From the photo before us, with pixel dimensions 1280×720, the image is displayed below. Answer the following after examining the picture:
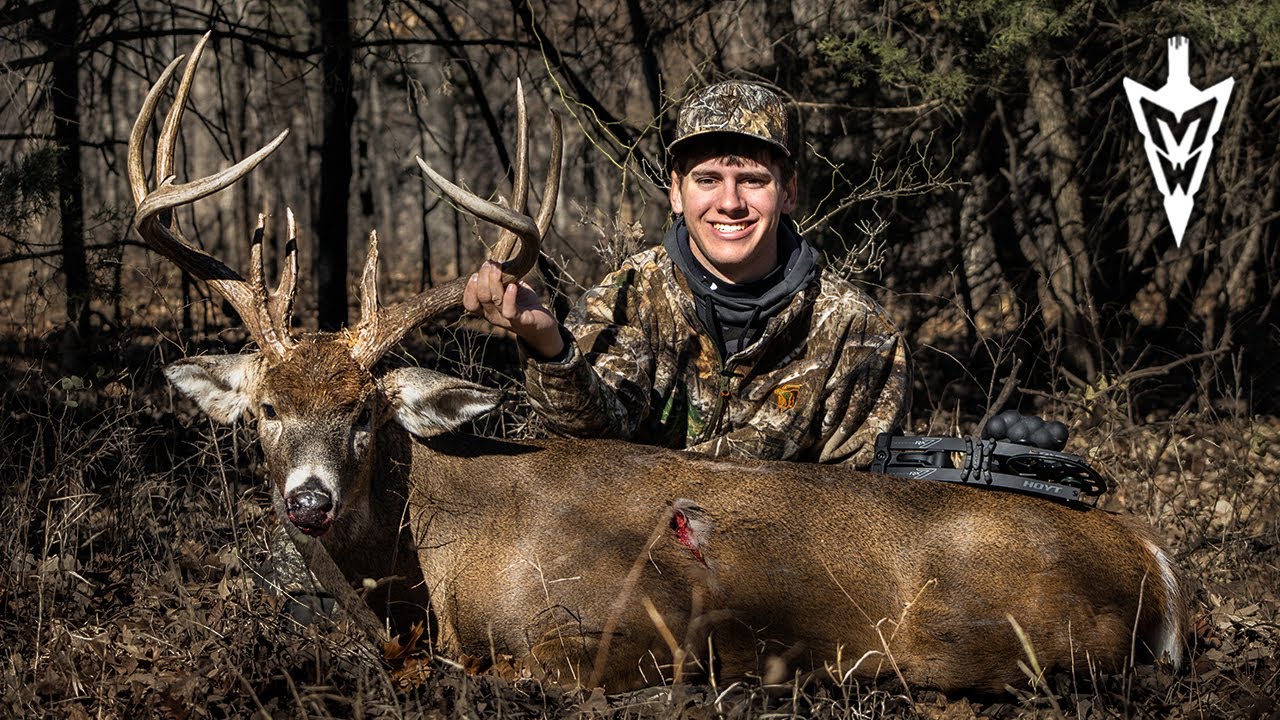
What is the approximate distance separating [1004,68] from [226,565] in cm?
504

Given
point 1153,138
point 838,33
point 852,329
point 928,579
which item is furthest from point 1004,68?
point 928,579

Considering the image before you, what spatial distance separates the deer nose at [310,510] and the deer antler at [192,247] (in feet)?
1.78

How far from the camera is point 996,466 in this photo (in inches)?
164

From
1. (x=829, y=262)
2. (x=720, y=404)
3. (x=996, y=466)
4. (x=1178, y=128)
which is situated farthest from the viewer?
(x=1178, y=128)

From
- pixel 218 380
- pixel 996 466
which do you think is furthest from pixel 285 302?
pixel 996 466

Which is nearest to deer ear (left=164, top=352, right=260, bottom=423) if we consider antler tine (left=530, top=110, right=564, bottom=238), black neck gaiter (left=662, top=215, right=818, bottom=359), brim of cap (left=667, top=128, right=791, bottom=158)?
antler tine (left=530, top=110, right=564, bottom=238)

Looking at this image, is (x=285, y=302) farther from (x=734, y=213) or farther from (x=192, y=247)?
(x=734, y=213)

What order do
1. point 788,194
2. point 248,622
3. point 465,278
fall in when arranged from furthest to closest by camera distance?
point 788,194
point 465,278
point 248,622

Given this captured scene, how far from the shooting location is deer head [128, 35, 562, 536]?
3773 millimetres

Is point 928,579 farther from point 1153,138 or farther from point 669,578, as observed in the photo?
point 1153,138

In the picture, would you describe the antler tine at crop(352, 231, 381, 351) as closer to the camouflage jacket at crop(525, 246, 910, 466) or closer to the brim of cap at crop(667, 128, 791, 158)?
the camouflage jacket at crop(525, 246, 910, 466)

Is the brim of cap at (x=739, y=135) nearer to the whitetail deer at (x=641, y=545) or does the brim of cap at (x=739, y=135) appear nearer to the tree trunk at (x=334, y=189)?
the whitetail deer at (x=641, y=545)

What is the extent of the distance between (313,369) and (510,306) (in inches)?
25.4

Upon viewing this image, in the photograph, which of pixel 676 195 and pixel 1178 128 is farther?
pixel 1178 128
